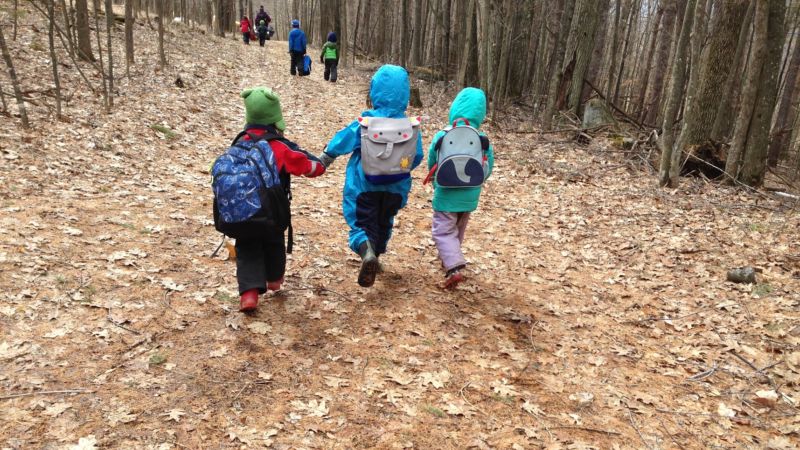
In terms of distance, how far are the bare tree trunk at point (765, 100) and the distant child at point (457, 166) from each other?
252 inches

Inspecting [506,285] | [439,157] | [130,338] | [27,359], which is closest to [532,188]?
[506,285]

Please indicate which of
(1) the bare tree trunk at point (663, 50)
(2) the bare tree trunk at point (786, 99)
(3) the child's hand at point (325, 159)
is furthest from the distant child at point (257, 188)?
(1) the bare tree trunk at point (663, 50)

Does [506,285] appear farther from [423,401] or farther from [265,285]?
[265,285]

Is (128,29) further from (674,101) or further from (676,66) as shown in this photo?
(674,101)

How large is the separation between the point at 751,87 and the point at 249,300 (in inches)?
349

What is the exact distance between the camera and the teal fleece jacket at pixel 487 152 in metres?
4.66

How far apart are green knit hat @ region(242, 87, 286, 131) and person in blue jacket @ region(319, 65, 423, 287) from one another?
0.56 m

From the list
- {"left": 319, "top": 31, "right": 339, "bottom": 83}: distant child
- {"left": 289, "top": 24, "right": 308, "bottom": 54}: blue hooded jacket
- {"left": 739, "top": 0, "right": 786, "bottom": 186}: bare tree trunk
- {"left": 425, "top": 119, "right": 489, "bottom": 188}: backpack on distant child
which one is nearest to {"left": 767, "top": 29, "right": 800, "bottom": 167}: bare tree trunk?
{"left": 739, "top": 0, "right": 786, "bottom": 186}: bare tree trunk

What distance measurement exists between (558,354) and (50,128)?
8.32m

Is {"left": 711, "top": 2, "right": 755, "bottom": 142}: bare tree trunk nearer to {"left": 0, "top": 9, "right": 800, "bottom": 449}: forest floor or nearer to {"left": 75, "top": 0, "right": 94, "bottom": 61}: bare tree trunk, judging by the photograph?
{"left": 0, "top": 9, "right": 800, "bottom": 449}: forest floor

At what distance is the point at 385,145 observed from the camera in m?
4.22

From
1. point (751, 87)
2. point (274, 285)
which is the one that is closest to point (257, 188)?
point (274, 285)

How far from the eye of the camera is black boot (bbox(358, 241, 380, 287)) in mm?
4238

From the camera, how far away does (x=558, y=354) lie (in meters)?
4.30
